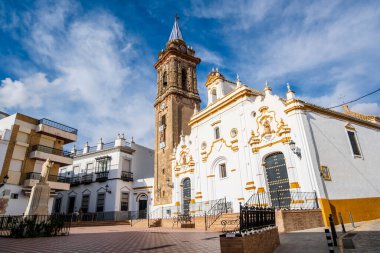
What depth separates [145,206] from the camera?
29.8 metres

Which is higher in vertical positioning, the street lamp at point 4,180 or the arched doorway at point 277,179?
the street lamp at point 4,180

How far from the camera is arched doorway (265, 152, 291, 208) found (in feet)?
52.6

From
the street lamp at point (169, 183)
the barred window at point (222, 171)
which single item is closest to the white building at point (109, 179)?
the street lamp at point (169, 183)

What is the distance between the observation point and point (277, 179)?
54.8 feet

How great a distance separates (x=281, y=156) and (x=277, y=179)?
5.21 ft

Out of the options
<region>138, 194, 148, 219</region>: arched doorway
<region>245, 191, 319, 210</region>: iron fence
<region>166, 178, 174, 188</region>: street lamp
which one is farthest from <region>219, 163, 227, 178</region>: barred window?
<region>138, 194, 148, 219</region>: arched doorway

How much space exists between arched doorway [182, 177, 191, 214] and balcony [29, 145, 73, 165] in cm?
1359

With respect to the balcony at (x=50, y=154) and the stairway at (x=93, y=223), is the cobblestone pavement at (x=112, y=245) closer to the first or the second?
the stairway at (x=93, y=223)

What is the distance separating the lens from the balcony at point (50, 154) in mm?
24422

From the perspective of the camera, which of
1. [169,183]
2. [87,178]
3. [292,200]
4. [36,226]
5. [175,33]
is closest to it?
[36,226]

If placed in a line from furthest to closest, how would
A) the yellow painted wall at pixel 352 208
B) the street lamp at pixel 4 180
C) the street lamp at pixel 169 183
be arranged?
the street lamp at pixel 169 183
the street lamp at pixel 4 180
the yellow painted wall at pixel 352 208

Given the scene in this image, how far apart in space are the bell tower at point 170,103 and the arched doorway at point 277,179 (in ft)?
37.6

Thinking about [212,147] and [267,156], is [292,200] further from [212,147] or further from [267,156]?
[212,147]

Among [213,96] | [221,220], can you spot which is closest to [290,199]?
[221,220]
